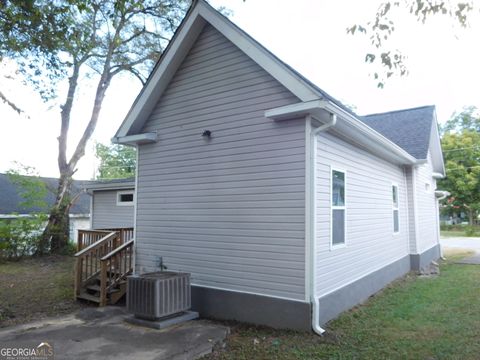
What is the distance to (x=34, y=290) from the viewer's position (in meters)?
7.77

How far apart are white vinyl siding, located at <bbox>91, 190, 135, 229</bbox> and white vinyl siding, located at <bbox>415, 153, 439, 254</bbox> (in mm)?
10093

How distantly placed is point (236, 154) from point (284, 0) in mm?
2469

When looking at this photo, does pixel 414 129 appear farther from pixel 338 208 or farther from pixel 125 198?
pixel 125 198

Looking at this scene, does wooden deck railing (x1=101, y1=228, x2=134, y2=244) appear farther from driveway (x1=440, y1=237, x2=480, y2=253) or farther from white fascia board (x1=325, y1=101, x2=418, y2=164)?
driveway (x1=440, y1=237, x2=480, y2=253)

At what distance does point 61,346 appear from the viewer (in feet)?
14.3

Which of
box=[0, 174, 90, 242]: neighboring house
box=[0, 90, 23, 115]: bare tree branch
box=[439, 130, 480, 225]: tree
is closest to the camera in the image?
box=[0, 90, 23, 115]: bare tree branch

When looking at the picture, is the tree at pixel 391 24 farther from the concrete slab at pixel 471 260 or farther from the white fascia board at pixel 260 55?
the concrete slab at pixel 471 260

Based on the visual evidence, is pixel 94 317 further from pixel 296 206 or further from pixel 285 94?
pixel 285 94

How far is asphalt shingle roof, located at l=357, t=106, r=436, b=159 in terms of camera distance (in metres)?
10.3

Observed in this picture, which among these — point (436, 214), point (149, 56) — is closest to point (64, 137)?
point (149, 56)

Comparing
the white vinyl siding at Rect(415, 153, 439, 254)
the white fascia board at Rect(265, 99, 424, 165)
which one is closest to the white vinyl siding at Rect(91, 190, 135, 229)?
the white fascia board at Rect(265, 99, 424, 165)

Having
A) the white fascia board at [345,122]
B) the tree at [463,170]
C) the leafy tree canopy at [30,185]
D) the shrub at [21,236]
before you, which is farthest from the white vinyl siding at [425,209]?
the tree at [463,170]

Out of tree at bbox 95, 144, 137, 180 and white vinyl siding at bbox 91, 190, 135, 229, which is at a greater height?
tree at bbox 95, 144, 137, 180

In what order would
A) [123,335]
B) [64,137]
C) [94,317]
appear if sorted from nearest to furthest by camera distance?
[123,335], [94,317], [64,137]
